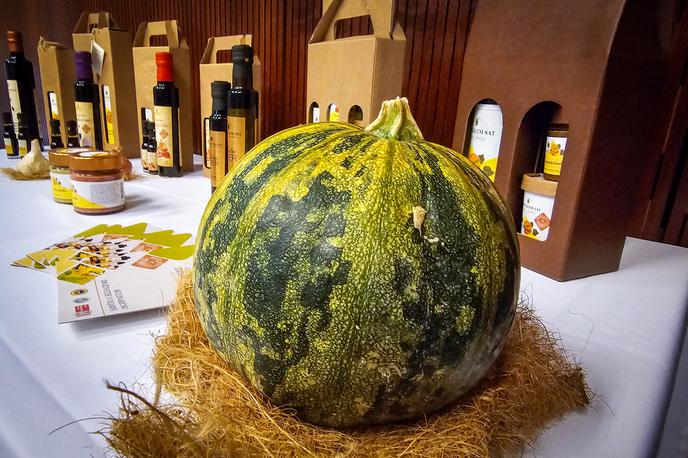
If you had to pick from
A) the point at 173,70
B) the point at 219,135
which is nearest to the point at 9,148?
the point at 173,70

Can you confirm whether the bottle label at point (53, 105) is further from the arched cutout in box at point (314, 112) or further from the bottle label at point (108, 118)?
the arched cutout in box at point (314, 112)

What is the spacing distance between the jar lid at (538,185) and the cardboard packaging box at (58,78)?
1804 mm

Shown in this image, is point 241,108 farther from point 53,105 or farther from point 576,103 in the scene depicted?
point 53,105

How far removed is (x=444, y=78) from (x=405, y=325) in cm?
106

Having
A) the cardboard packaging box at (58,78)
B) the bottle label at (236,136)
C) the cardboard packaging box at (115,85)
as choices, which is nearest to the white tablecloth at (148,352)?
the bottle label at (236,136)

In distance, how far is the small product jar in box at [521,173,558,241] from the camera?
0.84 meters

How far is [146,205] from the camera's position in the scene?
114 cm

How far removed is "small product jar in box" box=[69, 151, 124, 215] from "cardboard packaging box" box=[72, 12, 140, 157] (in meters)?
0.70

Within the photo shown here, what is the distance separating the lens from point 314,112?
1.18 metres

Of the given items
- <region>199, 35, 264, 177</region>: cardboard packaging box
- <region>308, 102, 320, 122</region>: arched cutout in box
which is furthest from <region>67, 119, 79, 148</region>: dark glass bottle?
<region>308, 102, 320, 122</region>: arched cutout in box

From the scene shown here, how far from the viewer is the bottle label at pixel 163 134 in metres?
1.30

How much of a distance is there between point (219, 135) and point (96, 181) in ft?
1.05

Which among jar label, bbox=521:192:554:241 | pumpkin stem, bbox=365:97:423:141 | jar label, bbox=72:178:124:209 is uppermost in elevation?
pumpkin stem, bbox=365:97:423:141

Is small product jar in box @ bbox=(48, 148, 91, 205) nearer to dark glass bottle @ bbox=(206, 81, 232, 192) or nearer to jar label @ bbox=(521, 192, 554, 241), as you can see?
dark glass bottle @ bbox=(206, 81, 232, 192)
